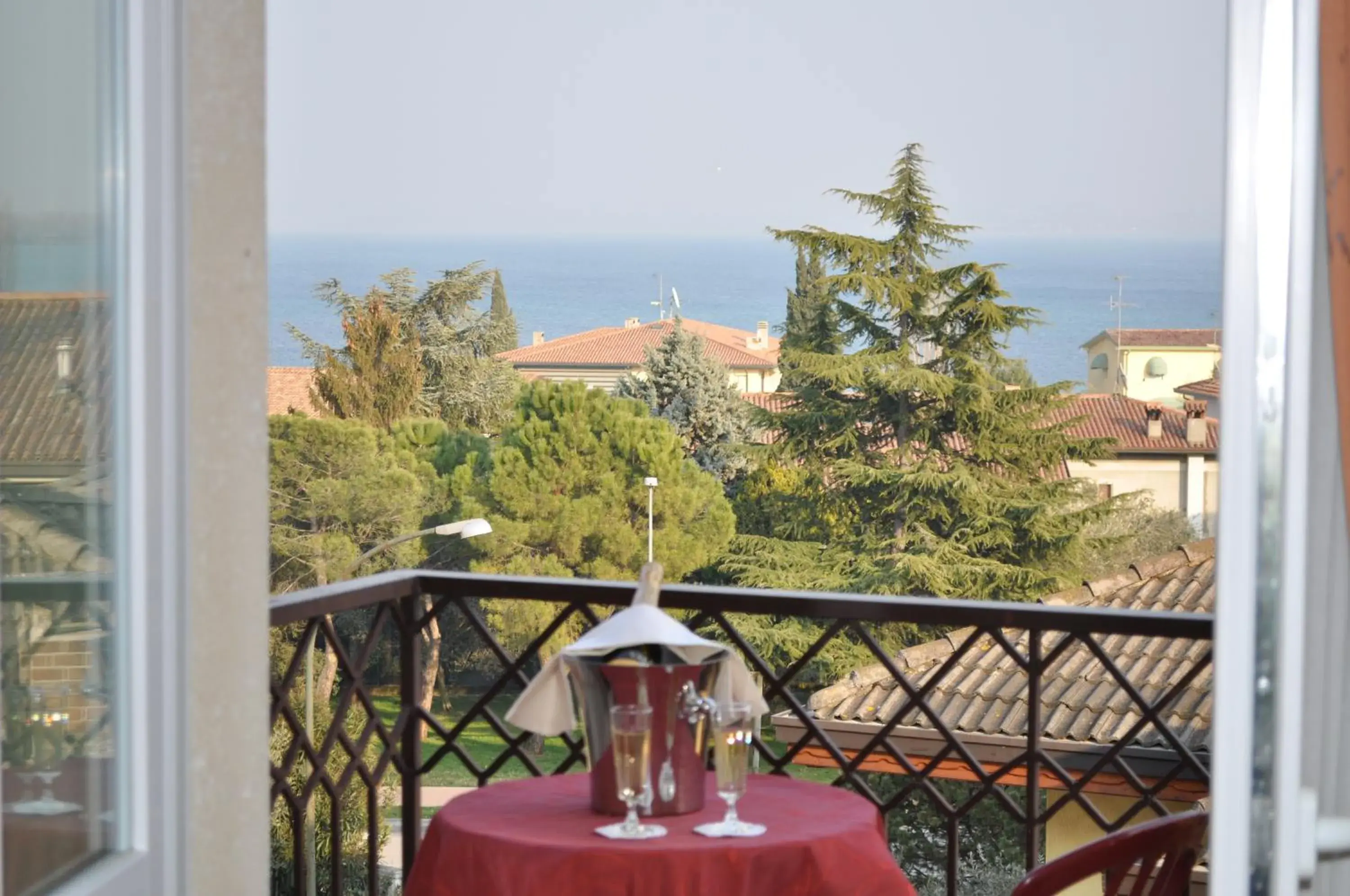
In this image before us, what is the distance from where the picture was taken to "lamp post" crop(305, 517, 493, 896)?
6.03m

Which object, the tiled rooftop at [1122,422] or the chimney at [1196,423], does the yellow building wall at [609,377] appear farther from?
the chimney at [1196,423]

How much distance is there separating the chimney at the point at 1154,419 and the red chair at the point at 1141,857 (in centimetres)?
1876

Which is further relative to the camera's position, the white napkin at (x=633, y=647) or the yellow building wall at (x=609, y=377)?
the yellow building wall at (x=609, y=377)

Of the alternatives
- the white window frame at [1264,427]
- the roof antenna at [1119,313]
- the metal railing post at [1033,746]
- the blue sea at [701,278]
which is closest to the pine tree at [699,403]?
the blue sea at [701,278]

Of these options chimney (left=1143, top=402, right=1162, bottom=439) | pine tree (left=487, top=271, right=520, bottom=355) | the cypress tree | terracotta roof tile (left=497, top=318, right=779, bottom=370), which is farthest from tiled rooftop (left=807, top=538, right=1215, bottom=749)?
pine tree (left=487, top=271, right=520, bottom=355)

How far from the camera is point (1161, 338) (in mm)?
19625

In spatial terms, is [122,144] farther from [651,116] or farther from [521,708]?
[651,116]

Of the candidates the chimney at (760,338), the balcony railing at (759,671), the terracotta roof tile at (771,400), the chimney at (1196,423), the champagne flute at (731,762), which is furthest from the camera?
the chimney at (760,338)

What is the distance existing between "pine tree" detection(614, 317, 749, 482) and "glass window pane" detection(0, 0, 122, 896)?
63.5 feet

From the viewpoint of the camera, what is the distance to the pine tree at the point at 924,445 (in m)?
20.2

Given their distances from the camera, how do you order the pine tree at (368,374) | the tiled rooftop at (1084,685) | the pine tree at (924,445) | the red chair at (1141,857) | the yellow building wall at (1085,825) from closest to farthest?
the red chair at (1141,857) → the yellow building wall at (1085,825) → the tiled rooftop at (1084,685) → the pine tree at (368,374) → the pine tree at (924,445)

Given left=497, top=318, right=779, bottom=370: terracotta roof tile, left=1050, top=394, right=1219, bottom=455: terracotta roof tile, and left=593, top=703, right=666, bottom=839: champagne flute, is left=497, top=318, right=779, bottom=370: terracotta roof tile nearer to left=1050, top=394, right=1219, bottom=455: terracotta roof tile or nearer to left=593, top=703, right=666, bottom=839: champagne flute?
left=1050, top=394, right=1219, bottom=455: terracotta roof tile

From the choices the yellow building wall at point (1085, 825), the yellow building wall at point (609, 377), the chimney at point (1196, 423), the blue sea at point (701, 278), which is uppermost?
the blue sea at point (701, 278)

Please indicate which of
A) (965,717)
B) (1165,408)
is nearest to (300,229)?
(1165,408)
